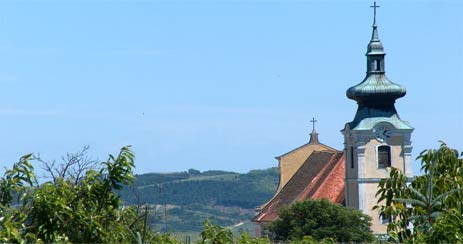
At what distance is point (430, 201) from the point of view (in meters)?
16.1

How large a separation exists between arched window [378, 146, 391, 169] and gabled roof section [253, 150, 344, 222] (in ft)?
20.5

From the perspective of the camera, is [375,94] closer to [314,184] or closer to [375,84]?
[375,84]

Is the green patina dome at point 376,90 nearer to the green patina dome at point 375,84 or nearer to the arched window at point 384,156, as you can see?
the green patina dome at point 375,84

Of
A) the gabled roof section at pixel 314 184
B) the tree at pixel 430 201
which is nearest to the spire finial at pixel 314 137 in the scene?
the gabled roof section at pixel 314 184

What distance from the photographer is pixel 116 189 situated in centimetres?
1521

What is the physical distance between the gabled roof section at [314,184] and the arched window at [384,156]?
6.25 metres

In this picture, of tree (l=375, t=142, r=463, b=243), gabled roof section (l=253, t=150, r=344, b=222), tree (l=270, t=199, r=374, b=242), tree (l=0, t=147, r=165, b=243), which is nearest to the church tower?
gabled roof section (l=253, t=150, r=344, b=222)

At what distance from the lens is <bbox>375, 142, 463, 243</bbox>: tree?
1491cm

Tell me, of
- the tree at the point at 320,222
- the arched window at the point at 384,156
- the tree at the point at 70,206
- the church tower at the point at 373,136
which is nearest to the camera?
the tree at the point at 70,206

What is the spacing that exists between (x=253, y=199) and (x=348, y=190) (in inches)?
3978

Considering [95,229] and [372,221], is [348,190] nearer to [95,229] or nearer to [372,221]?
[372,221]

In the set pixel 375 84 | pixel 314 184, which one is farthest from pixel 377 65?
pixel 314 184

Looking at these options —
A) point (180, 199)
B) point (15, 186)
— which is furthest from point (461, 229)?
point (180, 199)

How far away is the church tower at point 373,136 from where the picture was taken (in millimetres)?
84375
